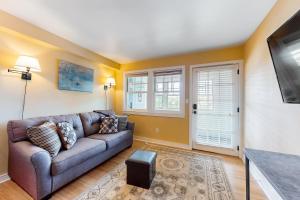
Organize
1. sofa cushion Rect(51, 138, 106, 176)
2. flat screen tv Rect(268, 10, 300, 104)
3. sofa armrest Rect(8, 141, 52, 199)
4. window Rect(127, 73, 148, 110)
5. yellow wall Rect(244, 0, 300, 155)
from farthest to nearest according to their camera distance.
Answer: window Rect(127, 73, 148, 110) → sofa cushion Rect(51, 138, 106, 176) → sofa armrest Rect(8, 141, 52, 199) → yellow wall Rect(244, 0, 300, 155) → flat screen tv Rect(268, 10, 300, 104)

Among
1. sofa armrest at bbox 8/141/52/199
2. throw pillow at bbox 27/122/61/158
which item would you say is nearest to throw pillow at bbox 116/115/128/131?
throw pillow at bbox 27/122/61/158

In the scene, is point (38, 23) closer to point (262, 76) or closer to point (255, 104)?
point (262, 76)

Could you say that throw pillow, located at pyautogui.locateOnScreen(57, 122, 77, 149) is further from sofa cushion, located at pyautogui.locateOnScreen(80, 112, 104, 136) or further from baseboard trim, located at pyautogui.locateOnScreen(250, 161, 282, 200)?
baseboard trim, located at pyautogui.locateOnScreen(250, 161, 282, 200)

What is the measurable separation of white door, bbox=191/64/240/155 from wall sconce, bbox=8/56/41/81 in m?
3.03

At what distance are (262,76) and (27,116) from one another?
11.9 ft

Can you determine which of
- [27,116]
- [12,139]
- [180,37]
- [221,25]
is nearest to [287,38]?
[221,25]

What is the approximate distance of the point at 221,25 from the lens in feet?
6.87

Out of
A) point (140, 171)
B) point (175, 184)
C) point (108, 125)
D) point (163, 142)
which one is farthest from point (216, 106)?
point (108, 125)

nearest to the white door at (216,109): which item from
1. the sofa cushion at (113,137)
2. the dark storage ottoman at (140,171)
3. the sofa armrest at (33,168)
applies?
the sofa cushion at (113,137)

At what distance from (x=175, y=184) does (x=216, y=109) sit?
1869mm

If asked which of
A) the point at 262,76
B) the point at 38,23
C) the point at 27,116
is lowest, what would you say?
the point at 27,116

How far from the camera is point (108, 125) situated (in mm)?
2918

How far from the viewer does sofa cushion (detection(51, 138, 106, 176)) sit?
5.38 ft

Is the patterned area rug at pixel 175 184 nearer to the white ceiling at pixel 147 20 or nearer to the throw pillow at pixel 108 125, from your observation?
the throw pillow at pixel 108 125
